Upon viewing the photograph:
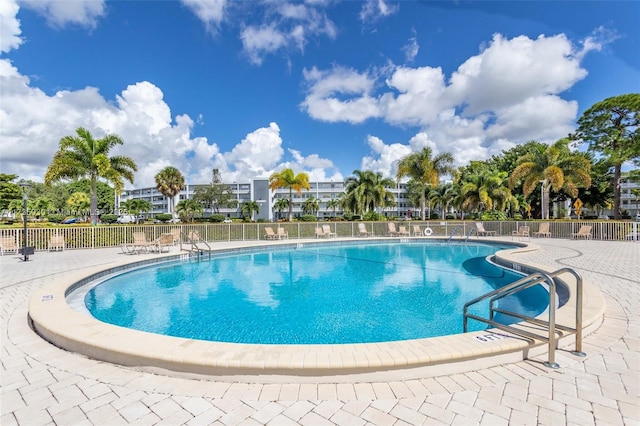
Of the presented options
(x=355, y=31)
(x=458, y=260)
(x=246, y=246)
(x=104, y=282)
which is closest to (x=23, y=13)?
(x=104, y=282)

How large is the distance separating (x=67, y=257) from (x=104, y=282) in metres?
4.84

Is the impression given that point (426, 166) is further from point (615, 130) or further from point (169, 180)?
point (169, 180)

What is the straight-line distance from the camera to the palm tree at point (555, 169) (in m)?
20.1

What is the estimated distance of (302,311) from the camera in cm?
632

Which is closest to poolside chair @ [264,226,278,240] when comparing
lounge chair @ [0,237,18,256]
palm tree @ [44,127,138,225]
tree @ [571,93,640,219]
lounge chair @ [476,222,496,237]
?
palm tree @ [44,127,138,225]

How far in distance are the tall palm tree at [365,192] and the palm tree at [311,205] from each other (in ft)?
127

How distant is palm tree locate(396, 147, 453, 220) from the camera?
24609 millimetres

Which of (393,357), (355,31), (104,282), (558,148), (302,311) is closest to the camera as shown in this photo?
(393,357)

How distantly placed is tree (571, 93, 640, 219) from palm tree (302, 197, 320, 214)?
165 feet

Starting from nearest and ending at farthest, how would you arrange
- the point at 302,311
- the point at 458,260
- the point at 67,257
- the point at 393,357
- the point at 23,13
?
the point at 393,357 < the point at 302,311 < the point at 23,13 < the point at 67,257 < the point at 458,260

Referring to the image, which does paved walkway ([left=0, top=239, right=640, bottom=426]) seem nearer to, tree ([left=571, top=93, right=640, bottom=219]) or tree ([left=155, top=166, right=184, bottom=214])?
tree ([left=571, top=93, right=640, bottom=219])

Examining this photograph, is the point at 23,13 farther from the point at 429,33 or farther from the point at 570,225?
the point at 570,225

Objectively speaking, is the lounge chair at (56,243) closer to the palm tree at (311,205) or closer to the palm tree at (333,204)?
the palm tree at (311,205)

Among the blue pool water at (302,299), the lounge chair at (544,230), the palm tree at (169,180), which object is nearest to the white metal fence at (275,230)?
the lounge chair at (544,230)
